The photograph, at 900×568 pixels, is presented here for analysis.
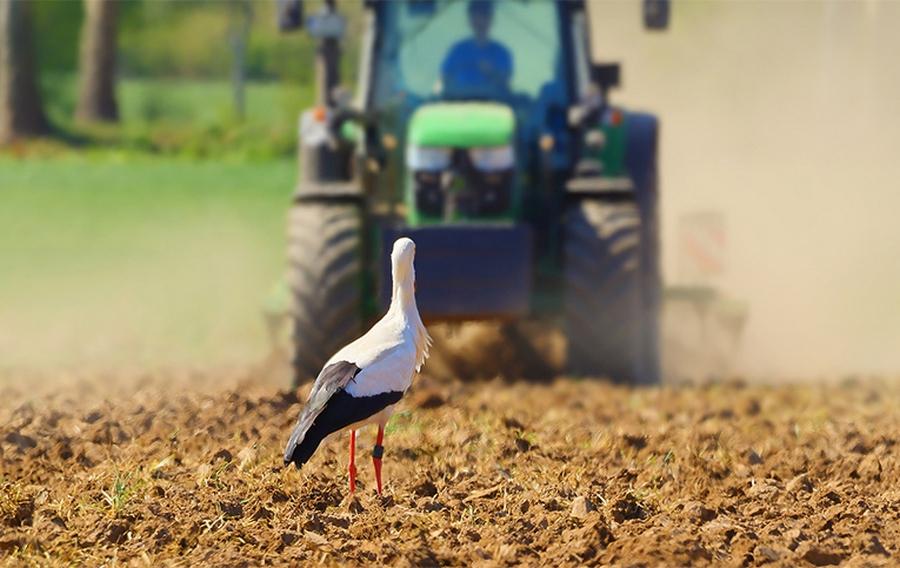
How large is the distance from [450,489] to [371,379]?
0.78m

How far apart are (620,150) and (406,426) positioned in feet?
14.5

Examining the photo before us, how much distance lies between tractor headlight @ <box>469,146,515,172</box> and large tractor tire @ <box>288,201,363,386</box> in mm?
846

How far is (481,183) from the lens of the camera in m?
11.3

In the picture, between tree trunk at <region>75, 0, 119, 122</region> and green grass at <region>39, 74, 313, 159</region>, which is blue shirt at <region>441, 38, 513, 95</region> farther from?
tree trunk at <region>75, 0, 119, 122</region>

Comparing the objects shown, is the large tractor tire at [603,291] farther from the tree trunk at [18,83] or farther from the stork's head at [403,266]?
the tree trunk at [18,83]

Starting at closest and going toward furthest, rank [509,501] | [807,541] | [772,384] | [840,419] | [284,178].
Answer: [807,541] → [509,501] → [840,419] → [772,384] → [284,178]

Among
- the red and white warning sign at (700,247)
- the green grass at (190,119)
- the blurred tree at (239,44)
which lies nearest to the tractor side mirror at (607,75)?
the red and white warning sign at (700,247)

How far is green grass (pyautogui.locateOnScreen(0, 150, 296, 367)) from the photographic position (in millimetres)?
17375

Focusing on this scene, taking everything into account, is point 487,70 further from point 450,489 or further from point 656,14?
point 450,489

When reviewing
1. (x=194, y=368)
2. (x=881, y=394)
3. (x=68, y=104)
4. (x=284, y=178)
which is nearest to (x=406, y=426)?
(x=881, y=394)

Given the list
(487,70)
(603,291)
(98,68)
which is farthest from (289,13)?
(98,68)

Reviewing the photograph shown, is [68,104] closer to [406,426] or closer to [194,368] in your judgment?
[194,368]

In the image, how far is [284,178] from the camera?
97.3 ft

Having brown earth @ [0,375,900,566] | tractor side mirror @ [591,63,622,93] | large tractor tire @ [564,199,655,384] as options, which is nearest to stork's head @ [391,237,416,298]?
brown earth @ [0,375,900,566]
